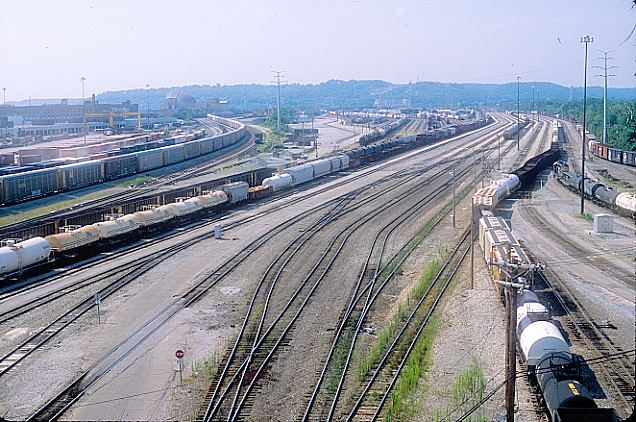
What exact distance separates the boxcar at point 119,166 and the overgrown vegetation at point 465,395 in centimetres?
4757

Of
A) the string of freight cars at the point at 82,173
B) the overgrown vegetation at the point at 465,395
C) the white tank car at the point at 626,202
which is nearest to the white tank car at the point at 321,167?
the string of freight cars at the point at 82,173

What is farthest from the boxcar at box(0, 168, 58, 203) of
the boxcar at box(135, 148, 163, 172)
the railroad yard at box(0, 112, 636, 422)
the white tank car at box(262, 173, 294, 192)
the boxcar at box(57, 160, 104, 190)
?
the white tank car at box(262, 173, 294, 192)

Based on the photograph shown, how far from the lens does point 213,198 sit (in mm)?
44000

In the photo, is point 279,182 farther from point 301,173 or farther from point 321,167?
point 321,167

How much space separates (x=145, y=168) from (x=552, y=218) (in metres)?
40.1

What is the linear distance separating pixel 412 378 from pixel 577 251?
628 inches

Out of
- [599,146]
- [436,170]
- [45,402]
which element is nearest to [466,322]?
[45,402]

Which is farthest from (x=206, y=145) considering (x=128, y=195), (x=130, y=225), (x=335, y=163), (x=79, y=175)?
(x=130, y=225)

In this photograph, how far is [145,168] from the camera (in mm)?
66625

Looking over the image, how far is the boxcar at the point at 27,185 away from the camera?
45931mm

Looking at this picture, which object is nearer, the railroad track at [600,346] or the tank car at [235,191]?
the railroad track at [600,346]

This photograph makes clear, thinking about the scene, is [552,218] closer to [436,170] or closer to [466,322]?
[466,322]

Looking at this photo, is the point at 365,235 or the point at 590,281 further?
the point at 365,235

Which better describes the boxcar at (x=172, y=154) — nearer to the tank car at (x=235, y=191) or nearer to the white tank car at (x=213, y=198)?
the tank car at (x=235, y=191)
